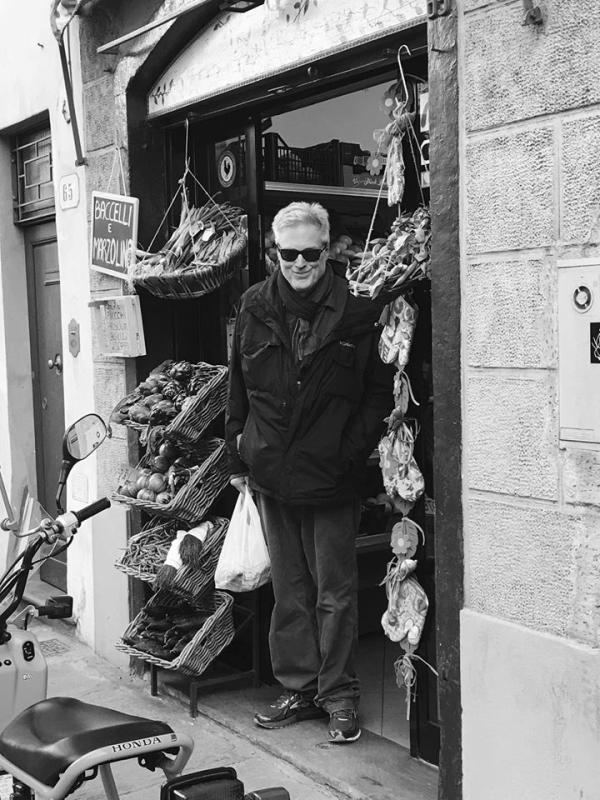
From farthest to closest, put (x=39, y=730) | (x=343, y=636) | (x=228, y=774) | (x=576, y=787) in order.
Answer: 1. (x=343, y=636)
2. (x=576, y=787)
3. (x=39, y=730)
4. (x=228, y=774)

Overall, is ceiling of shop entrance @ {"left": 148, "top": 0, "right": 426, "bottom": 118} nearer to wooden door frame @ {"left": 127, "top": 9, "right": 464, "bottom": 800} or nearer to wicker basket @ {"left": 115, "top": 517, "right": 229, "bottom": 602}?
wooden door frame @ {"left": 127, "top": 9, "right": 464, "bottom": 800}

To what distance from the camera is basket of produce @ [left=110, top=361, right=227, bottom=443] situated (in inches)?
188

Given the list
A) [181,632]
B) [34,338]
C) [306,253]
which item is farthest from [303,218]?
[34,338]

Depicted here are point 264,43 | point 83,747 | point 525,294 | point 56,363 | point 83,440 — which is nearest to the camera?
point 83,747

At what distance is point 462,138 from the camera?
3.33m

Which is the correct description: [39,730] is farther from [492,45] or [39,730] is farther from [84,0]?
[84,0]

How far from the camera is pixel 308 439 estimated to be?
13.9 ft

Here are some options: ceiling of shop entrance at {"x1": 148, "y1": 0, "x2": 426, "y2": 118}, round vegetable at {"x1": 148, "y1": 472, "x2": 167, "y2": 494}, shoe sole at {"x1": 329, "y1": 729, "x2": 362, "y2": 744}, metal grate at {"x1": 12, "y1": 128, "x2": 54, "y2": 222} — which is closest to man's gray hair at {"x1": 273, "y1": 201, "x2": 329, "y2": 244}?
ceiling of shop entrance at {"x1": 148, "y1": 0, "x2": 426, "y2": 118}

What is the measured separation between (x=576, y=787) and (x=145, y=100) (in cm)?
376

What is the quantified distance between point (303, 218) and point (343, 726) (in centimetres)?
203

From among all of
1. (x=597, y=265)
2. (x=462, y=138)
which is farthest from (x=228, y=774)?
(x=462, y=138)

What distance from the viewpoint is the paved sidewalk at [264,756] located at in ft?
13.2

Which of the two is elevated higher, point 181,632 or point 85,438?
point 85,438

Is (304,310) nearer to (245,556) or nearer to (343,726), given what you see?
(245,556)
